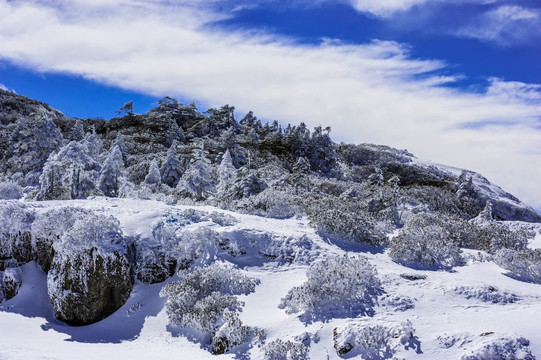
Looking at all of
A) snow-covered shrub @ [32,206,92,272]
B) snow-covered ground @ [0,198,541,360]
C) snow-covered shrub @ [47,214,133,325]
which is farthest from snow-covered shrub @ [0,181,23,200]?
snow-covered shrub @ [47,214,133,325]

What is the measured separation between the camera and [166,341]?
424 inches

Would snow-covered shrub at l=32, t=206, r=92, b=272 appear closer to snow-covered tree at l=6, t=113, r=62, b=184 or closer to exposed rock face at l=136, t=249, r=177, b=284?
exposed rock face at l=136, t=249, r=177, b=284

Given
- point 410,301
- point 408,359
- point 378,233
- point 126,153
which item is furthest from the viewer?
point 126,153

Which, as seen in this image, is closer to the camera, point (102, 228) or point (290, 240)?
point (102, 228)

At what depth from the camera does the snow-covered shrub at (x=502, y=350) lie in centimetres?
784

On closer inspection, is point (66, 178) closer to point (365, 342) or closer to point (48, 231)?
point (48, 231)

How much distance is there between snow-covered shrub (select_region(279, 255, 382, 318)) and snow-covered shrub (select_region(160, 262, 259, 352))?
171 centimetres

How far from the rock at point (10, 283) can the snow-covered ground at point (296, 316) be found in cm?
24

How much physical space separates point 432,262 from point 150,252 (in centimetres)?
1104

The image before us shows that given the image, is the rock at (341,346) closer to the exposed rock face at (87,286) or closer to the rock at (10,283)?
the exposed rock face at (87,286)

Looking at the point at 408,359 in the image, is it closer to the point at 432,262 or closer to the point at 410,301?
the point at 410,301

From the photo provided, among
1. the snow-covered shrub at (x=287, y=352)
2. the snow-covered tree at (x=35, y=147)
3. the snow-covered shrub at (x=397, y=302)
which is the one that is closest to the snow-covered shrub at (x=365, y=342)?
the snow-covered shrub at (x=287, y=352)

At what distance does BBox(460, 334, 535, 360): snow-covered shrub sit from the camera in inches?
309

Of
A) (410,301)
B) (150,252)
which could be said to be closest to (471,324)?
(410,301)
